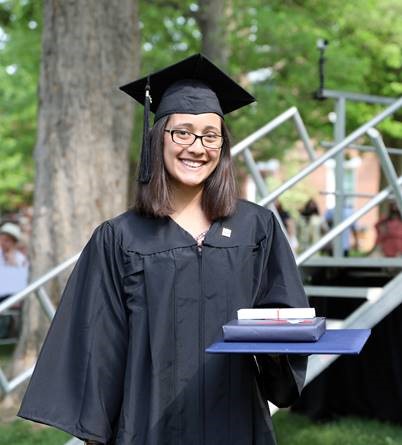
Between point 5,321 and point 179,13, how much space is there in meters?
6.40

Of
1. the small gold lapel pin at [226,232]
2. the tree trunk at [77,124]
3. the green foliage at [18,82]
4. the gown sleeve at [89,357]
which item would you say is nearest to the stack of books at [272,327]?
the small gold lapel pin at [226,232]

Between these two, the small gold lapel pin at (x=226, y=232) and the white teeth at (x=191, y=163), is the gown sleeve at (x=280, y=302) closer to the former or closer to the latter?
the small gold lapel pin at (x=226, y=232)

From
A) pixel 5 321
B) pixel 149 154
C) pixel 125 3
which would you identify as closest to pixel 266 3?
pixel 5 321

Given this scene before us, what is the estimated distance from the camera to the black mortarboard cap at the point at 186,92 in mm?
3242

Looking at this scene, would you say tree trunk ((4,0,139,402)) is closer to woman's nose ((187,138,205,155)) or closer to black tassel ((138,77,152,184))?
black tassel ((138,77,152,184))

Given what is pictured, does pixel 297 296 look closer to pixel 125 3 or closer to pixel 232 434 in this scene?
pixel 232 434

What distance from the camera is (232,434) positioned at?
3.04 metres

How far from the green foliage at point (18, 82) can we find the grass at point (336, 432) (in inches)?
225

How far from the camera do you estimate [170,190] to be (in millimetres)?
3195

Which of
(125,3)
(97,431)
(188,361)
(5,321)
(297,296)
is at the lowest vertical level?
(5,321)

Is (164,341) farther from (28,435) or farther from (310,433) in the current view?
(310,433)

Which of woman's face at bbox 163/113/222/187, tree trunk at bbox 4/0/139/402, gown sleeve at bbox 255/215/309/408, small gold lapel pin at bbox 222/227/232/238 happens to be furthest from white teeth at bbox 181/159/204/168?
tree trunk at bbox 4/0/139/402

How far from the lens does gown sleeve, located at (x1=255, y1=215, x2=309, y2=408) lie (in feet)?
9.89

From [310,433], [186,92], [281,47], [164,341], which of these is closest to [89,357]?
[164,341]
